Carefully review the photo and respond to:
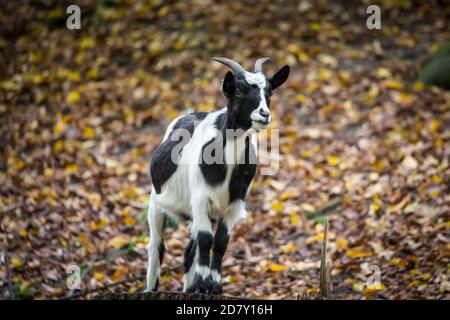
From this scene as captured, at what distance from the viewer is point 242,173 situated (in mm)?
5578

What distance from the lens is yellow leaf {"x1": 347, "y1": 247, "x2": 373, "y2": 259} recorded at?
7.82 metres

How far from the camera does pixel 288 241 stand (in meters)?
8.64

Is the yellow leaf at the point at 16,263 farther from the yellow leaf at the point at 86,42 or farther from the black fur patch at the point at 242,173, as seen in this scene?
the yellow leaf at the point at 86,42

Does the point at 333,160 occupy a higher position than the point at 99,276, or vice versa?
the point at 333,160

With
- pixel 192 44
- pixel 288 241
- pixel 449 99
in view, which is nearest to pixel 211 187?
pixel 288 241

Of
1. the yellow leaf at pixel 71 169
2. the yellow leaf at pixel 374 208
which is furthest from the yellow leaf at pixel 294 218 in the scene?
the yellow leaf at pixel 71 169

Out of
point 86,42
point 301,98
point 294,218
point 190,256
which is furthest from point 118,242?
point 86,42

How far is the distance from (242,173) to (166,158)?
0.90 meters

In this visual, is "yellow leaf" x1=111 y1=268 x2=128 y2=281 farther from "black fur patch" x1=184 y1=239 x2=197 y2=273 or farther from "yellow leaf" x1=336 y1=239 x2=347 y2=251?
"yellow leaf" x1=336 y1=239 x2=347 y2=251

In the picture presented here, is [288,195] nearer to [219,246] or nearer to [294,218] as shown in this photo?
[294,218]

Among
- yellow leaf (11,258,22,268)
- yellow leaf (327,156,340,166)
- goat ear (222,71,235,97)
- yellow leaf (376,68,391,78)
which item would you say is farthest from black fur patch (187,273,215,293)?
yellow leaf (376,68,391,78)

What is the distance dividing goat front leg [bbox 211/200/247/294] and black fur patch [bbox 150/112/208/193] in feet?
2.36

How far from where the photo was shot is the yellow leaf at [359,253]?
7816 millimetres

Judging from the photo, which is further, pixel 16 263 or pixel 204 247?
pixel 16 263
